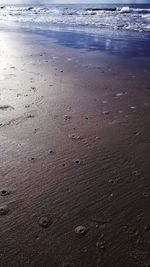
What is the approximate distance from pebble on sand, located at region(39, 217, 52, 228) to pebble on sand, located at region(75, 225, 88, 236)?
29 centimetres

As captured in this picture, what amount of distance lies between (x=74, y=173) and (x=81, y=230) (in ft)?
3.15

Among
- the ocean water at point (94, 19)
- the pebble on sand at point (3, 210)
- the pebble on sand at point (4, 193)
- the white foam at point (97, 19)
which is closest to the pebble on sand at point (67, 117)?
the pebble on sand at point (4, 193)

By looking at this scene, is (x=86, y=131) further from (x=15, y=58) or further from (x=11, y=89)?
(x=15, y=58)

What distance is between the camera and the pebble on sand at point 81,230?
2.72 metres

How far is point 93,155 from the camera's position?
400 cm

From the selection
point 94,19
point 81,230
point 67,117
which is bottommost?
point 81,230

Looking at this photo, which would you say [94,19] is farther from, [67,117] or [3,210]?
[3,210]

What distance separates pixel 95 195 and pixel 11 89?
13.3 ft

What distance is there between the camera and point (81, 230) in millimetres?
2754

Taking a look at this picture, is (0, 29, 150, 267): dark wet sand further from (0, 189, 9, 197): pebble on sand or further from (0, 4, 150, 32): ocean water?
(0, 4, 150, 32): ocean water

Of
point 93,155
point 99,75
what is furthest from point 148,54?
point 93,155

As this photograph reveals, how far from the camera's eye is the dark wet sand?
2.57 meters

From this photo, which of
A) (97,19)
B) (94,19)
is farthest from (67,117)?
(94,19)

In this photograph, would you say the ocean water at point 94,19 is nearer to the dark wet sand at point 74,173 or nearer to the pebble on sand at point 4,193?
the dark wet sand at point 74,173
